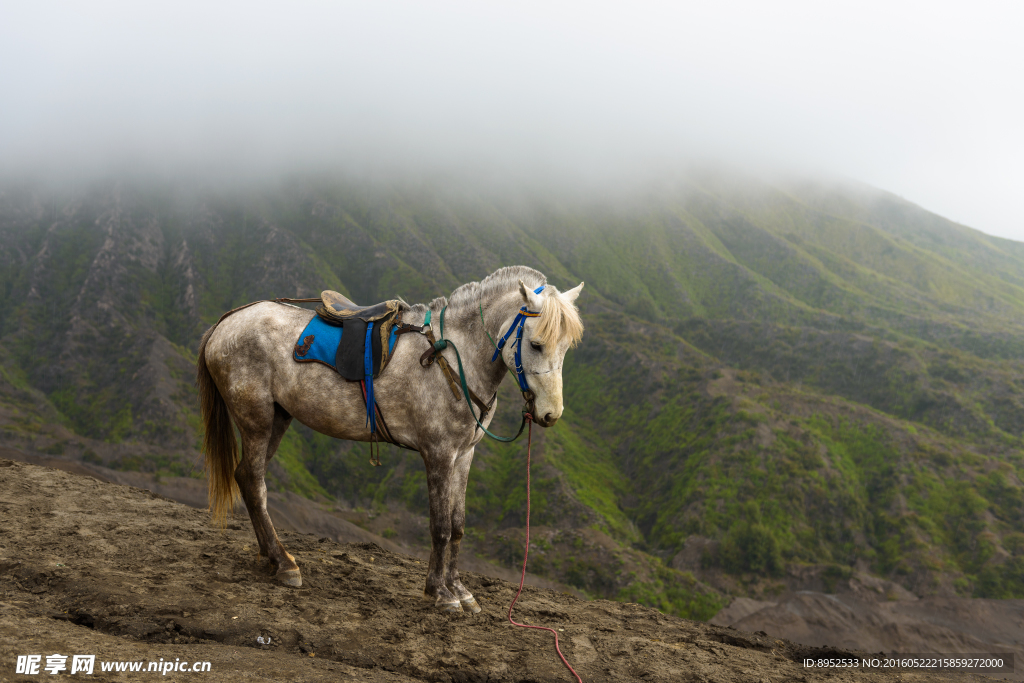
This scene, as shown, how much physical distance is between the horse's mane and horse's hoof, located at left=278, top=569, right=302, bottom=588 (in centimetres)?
364

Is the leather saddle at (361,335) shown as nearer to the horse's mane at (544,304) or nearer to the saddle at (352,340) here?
the saddle at (352,340)

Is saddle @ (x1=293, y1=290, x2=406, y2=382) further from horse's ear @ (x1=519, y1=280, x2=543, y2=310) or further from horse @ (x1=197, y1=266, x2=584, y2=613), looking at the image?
horse's ear @ (x1=519, y1=280, x2=543, y2=310)

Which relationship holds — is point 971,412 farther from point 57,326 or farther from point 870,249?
point 57,326

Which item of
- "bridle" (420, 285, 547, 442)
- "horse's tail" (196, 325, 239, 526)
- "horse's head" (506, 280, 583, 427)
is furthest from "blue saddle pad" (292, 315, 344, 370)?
"horse's head" (506, 280, 583, 427)

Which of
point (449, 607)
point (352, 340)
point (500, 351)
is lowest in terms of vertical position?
point (449, 607)

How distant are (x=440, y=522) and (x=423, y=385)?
5.05 ft

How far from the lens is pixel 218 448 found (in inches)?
271

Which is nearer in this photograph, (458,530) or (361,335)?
(361,335)

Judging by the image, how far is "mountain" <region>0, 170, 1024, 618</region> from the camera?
106 feet

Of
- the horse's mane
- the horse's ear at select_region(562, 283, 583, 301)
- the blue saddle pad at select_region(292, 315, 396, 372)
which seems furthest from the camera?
the blue saddle pad at select_region(292, 315, 396, 372)

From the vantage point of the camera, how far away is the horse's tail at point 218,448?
6.76m

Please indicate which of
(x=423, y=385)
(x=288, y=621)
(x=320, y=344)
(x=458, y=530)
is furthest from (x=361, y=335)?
(x=288, y=621)

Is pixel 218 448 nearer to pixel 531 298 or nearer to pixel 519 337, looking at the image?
pixel 519 337

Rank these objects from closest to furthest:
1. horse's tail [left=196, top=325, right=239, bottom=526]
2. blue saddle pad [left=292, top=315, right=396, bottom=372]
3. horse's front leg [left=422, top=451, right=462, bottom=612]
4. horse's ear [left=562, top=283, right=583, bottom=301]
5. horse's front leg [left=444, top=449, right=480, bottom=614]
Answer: horse's ear [left=562, top=283, right=583, bottom=301] < horse's front leg [left=422, top=451, right=462, bottom=612] < blue saddle pad [left=292, top=315, right=396, bottom=372] < horse's front leg [left=444, top=449, right=480, bottom=614] < horse's tail [left=196, top=325, right=239, bottom=526]
